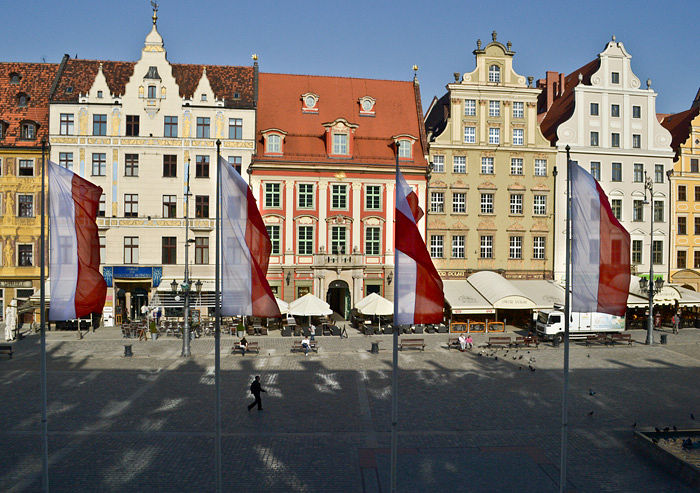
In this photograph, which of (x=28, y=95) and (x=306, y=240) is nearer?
(x=306, y=240)

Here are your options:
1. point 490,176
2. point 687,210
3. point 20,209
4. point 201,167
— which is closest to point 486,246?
point 490,176

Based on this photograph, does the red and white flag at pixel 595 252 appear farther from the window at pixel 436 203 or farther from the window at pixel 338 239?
the window at pixel 436 203

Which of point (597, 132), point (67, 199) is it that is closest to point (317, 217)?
point (597, 132)

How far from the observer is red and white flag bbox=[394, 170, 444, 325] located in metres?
13.2

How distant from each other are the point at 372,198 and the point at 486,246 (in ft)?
33.2

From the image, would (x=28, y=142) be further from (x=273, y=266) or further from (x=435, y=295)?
(x=435, y=295)

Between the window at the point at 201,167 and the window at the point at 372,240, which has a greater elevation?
the window at the point at 201,167

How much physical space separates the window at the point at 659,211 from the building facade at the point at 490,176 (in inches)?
383

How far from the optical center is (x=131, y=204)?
4066 centimetres

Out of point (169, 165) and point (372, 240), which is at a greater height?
point (169, 165)

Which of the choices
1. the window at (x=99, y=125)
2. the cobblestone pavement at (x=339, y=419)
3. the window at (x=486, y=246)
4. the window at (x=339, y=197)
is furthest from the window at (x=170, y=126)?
the window at (x=486, y=246)

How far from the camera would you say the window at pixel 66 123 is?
1586 inches

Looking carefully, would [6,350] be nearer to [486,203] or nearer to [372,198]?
[372,198]

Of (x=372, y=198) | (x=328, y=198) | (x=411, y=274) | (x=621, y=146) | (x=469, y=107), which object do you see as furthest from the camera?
(x=621, y=146)
